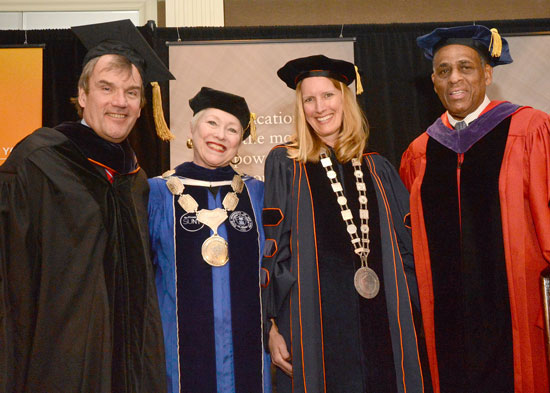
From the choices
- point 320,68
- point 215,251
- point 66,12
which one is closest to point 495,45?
point 320,68

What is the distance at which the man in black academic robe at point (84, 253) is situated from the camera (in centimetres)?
222

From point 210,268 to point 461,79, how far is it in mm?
1948

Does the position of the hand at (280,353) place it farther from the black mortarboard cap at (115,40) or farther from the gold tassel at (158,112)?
the black mortarboard cap at (115,40)

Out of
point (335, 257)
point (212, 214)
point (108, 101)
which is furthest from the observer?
point (212, 214)

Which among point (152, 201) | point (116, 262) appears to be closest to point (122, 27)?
point (152, 201)

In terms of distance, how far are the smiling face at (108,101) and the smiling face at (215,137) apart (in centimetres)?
46

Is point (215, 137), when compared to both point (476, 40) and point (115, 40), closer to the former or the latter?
point (115, 40)

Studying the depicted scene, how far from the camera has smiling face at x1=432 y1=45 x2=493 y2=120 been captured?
3.18 meters

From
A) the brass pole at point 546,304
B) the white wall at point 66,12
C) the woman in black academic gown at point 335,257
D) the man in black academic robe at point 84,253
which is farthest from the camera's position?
the white wall at point 66,12

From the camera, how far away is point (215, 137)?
3080 millimetres

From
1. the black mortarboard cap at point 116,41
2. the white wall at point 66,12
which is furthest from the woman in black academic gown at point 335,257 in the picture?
the white wall at point 66,12

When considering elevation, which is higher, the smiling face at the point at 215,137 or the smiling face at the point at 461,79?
the smiling face at the point at 461,79

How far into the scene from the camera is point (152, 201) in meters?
3.01

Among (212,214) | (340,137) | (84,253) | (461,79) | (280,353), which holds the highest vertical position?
(461,79)
